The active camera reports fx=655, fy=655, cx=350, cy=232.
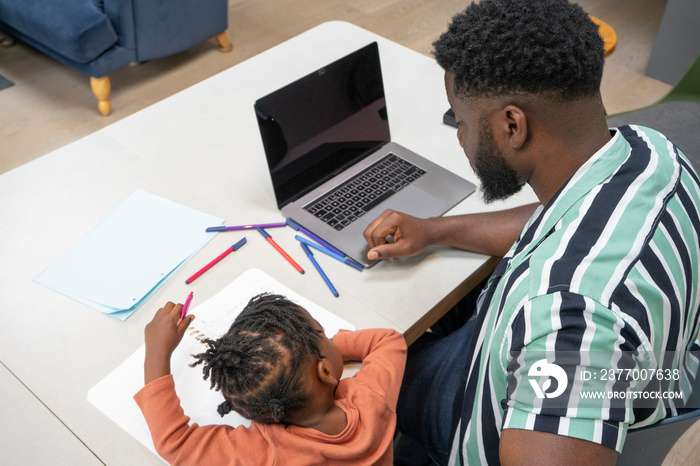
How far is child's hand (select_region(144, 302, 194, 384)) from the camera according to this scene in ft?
3.44

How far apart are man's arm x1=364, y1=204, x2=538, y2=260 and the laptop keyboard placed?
100mm

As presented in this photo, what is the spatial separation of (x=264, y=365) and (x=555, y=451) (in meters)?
0.41

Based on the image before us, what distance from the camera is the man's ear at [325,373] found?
3.26ft

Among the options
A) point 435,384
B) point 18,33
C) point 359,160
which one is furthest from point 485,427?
point 18,33

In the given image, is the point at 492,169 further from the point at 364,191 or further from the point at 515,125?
the point at 364,191

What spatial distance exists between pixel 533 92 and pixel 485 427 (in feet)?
1.68

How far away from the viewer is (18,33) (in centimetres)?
318

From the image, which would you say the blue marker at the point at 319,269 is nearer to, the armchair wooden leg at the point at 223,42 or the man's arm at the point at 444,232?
the man's arm at the point at 444,232

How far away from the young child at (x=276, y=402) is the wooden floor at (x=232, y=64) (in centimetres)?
206


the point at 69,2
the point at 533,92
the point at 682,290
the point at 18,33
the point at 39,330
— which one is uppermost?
the point at 533,92

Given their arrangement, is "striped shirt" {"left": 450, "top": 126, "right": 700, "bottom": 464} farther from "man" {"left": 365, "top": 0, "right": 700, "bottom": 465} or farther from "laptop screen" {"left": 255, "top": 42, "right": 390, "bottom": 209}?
"laptop screen" {"left": 255, "top": 42, "right": 390, "bottom": 209}

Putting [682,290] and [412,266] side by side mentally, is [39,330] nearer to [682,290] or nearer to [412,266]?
[412,266]

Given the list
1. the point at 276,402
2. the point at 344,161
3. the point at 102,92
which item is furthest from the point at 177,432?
the point at 102,92

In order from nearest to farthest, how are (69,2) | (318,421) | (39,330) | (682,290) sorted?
(682,290) → (318,421) → (39,330) → (69,2)
